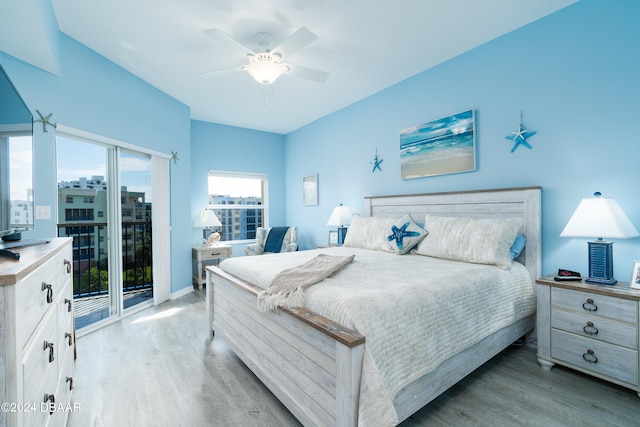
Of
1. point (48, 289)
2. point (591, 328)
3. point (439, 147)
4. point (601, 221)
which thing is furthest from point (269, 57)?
point (591, 328)

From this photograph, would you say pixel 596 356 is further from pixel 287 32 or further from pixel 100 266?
pixel 100 266

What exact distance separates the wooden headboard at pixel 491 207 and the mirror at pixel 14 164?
3261 mm

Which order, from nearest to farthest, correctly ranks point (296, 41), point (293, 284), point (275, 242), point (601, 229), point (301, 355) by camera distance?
point (301, 355) → point (293, 284) → point (601, 229) → point (296, 41) → point (275, 242)

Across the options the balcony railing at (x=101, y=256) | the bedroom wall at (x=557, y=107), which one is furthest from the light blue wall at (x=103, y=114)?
the bedroom wall at (x=557, y=107)

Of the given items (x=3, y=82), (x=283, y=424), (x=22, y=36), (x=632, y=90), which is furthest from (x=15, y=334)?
(x=632, y=90)

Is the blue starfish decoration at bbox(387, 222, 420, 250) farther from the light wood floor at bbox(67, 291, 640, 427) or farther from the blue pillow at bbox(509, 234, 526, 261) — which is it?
the light wood floor at bbox(67, 291, 640, 427)

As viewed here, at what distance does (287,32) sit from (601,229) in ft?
9.15

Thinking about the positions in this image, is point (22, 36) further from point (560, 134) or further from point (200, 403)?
point (560, 134)

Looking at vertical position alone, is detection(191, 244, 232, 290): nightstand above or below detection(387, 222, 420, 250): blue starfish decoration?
below

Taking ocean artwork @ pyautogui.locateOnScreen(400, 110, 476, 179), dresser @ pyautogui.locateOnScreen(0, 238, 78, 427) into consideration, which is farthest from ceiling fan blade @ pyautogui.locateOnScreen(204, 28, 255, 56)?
ocean artwork @ pyautogui.locateOnScreen(400, 110, 476, 179)

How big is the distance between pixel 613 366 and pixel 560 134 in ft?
5.62

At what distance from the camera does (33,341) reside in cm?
105

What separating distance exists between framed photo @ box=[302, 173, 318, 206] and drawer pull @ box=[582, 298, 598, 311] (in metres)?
3.71

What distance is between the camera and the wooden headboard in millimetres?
2475
